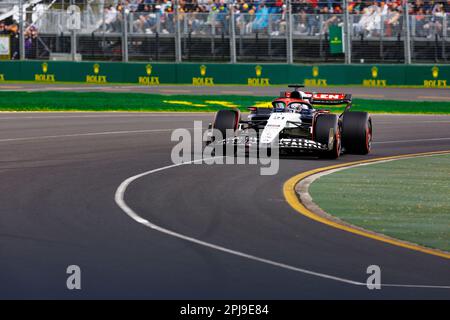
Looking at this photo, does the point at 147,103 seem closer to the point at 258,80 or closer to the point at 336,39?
the point at 258,80

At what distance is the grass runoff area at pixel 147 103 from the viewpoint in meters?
30.6

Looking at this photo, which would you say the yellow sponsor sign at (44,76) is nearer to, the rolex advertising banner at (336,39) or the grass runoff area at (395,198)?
the rolex advertising banner at (336,39)

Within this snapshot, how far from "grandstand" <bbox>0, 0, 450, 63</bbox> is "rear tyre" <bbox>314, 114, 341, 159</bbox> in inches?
770

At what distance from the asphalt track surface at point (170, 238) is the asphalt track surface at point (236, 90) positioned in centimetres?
1812

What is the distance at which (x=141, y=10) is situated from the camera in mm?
39844

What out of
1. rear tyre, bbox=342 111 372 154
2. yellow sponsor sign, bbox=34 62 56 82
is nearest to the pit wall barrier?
yellow sponsor sign, bbox=34 62 56 82

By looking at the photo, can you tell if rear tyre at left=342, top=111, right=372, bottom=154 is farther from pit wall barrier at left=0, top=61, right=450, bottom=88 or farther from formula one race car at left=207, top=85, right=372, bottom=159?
pit wall barrier at left=0, top=61, right=450, bottom=88

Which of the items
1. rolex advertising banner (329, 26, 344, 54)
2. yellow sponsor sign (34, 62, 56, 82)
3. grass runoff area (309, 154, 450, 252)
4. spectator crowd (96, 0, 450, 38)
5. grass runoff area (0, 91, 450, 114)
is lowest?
grass runoff area (309, 154, 450, 252)

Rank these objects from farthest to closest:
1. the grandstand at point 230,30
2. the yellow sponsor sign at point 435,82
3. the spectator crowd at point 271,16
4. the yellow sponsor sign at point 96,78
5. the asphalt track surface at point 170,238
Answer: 1. the yellow sponsor sign at point 96,78
2. the yellow sponsor sign at point 435,82
3. the grandstand at point 230,30
4. the spectator crowd at point 271,16
5. the asphalt track surface at point 170,238

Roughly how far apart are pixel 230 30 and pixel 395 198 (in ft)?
84.2

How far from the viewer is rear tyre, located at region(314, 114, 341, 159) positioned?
19.2 meters

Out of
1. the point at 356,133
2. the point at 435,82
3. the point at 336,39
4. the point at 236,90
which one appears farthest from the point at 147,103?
the point at 356,133

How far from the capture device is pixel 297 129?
65.4 feet

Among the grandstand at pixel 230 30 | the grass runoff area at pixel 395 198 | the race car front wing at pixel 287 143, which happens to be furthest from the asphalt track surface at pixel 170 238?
the grandstand at pixel 230 30
